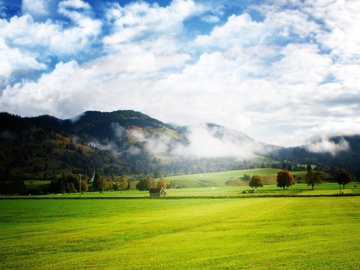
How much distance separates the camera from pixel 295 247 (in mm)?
27078

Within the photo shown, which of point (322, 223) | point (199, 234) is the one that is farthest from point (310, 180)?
point (199, 234)

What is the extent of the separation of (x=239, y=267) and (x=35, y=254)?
15.9 meters

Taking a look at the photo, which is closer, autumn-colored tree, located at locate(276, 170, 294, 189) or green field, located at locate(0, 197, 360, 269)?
green field, located at locate(0, 197, 360, 269)

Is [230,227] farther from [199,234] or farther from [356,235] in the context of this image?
[356,235]

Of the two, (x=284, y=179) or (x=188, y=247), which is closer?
(x=188, y=247)

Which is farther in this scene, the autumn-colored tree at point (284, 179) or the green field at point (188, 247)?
the autumn-colored tree at point (284, 179)

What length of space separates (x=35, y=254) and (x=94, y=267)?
7.25 meters

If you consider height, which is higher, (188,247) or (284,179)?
(284,179)

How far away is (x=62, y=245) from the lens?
101 ft

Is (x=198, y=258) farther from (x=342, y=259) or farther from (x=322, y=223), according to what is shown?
(x=322, y=223)

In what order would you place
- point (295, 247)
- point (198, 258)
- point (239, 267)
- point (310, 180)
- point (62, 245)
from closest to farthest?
point (239, 267)
point (198, 258)
point (295, 247)
point (62, 245)
point (310, 180)

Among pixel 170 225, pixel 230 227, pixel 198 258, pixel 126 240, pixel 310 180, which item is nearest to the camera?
pixel 198 258

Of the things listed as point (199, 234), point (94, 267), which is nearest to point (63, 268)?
point (94, 267)

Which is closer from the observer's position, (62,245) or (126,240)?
(62,245)
